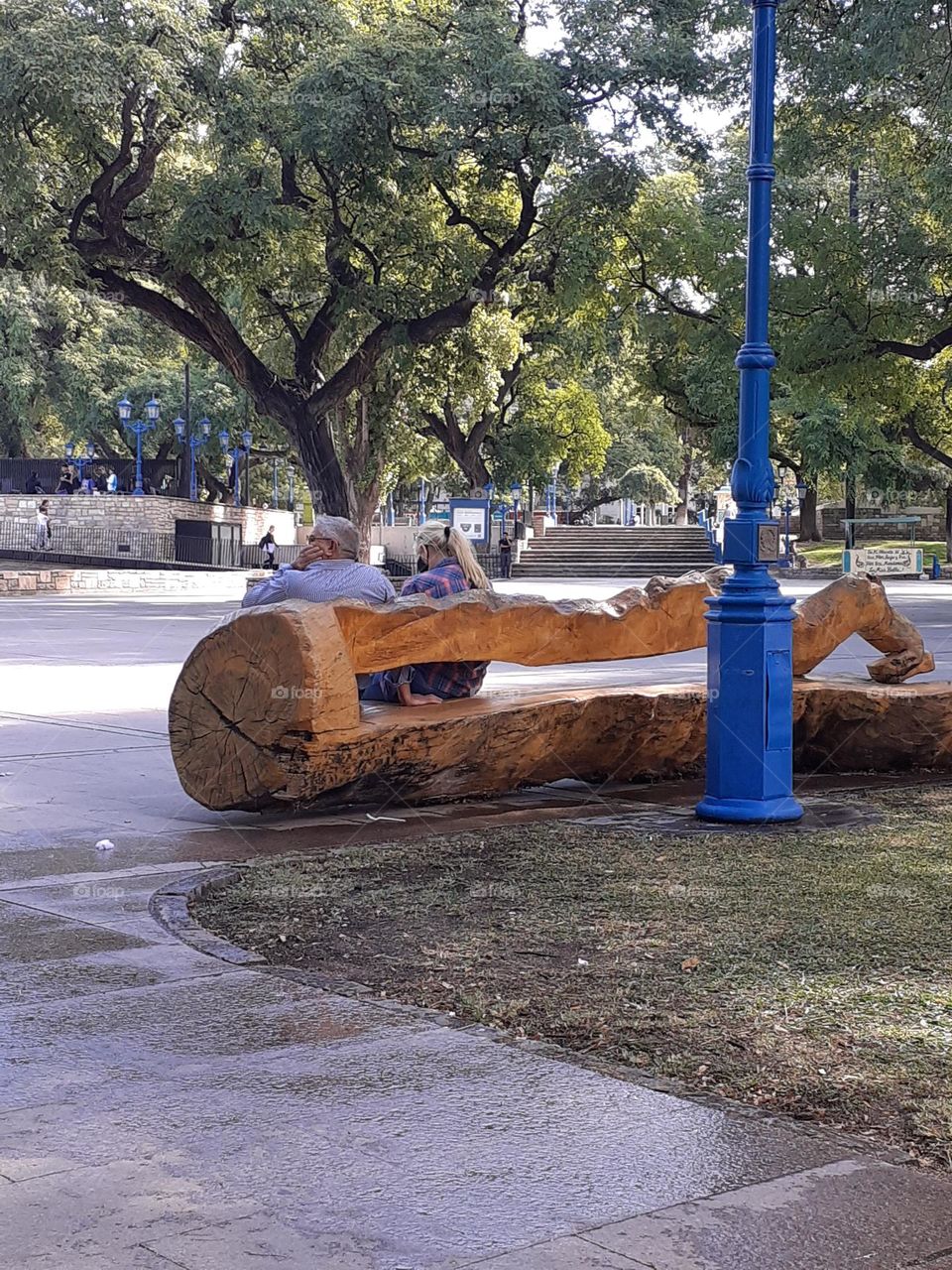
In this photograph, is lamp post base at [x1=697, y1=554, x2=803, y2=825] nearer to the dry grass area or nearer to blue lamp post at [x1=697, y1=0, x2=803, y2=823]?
blue lamp post at [x1=697, y1=0, x2=803, y2=823]

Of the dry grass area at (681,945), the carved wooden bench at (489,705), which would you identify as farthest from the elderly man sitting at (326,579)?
the dry grass area at (681,945)

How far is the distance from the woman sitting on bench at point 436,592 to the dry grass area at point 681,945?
1.11 meters

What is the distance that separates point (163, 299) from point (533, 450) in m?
29.9

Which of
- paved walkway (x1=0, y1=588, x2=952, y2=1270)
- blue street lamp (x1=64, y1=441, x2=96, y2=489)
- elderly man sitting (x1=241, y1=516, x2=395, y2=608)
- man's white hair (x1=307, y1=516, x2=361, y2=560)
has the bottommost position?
paved walkway (x1=0, y1=588, x2=952, y2=1270)

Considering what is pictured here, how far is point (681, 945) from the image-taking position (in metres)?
5.18

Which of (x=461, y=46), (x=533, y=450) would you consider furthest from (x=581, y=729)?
(x=533, y=450)

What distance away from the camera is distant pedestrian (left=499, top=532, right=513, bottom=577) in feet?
170

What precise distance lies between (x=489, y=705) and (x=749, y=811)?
1361 mm

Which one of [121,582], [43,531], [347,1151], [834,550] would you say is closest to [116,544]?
[43,531]

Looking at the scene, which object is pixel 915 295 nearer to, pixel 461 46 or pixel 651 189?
pixel 651 189

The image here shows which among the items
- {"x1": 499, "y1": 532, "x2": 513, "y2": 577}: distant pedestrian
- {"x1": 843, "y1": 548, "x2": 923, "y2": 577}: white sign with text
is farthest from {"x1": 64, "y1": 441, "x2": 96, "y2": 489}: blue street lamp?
{"x1": 843, "y1": 548, "x2": 923, "y2": 577}: white sign with text

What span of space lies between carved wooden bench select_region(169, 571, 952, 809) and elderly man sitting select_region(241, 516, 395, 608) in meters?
0.47

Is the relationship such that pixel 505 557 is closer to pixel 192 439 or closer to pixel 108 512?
pixel 108 512

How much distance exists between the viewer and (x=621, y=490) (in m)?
84.6
